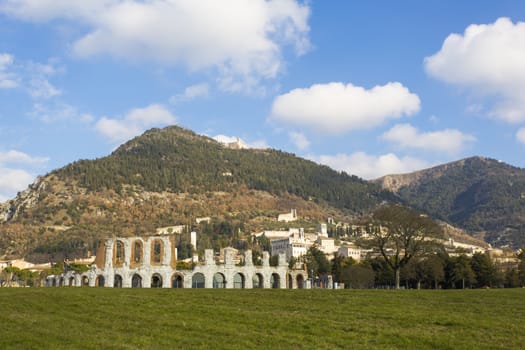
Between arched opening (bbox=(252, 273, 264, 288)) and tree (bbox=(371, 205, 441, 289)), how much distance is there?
13.6 m

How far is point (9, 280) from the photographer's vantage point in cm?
10425

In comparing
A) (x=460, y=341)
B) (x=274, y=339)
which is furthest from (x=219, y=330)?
(x=460, y=341)

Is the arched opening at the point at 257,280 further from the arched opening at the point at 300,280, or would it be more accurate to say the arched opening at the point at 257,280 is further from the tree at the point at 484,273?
the tree at the point at 484,273

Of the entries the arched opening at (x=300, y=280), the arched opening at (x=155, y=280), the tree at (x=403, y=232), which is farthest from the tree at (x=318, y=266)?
the arched opening at (x=155, y=280)

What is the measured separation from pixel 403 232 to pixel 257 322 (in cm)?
4572

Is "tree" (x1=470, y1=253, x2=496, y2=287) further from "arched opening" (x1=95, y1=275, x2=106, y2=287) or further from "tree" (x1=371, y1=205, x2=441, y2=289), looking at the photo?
"arched opening" (x1=95, y1=275, x2=106, y2=287)

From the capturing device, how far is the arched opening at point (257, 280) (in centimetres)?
6453

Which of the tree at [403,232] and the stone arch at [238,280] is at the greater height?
the tree at [403,232]

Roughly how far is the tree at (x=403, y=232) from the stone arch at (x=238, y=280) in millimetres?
15611

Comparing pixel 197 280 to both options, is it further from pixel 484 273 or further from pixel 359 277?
pixel 484 273

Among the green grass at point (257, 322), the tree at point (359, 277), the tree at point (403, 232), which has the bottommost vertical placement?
the tree at point (359, 277)

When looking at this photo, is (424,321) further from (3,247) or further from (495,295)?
(3,247)

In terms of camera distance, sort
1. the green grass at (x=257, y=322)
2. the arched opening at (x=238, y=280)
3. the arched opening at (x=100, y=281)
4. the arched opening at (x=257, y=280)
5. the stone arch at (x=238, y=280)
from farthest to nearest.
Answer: the arched opening at (x=257, y=280), the arched opening at (x=238, y=280), the stone arch at (x=238, y=280), the arched opening at (x=100, y=281), the green grass at (x=257, y=322)

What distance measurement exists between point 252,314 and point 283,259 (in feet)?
142
